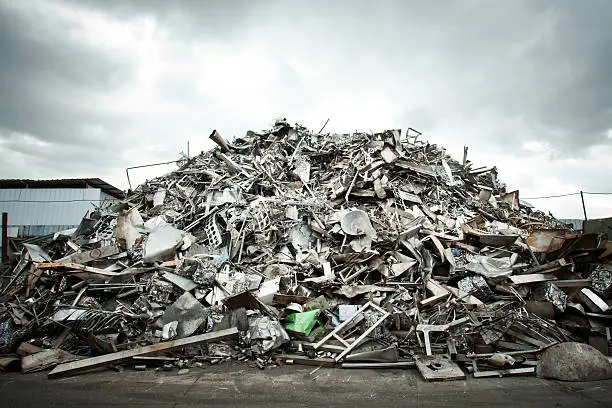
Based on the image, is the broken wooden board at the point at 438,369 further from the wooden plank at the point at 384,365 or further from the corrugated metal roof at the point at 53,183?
the corrugated metal roof at the point at 53,183

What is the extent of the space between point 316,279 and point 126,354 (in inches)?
147

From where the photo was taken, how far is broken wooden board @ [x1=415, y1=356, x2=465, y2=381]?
4875 millimetres

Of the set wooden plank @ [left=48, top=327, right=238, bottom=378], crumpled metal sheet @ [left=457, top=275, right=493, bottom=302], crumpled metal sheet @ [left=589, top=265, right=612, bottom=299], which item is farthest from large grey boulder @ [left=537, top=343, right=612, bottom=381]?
wooden plank @ [left=48, top=327, right=238, bottom=378]

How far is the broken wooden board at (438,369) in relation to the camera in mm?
4875

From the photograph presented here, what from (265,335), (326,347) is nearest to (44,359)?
(265,335)

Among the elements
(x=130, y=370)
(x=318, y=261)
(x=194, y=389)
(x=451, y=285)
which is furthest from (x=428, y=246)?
(x=130, y=370)

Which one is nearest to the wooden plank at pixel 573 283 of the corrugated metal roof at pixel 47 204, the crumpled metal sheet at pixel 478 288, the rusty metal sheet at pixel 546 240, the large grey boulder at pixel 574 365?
the rusty metal sheet at pixel 546 240

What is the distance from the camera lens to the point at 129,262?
8000 mm

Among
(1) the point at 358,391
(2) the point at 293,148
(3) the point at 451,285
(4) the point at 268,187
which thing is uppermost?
(2) the point at 293,148

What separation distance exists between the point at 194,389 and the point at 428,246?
19.4ft

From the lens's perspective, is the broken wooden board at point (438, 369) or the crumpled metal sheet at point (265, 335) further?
the crumpled metal sheet at point (265, 335)

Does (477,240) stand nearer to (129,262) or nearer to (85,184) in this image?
(129,262)

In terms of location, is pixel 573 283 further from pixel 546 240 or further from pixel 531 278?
pixel 546 240

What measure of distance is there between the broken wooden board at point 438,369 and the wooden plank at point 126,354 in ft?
10.1
